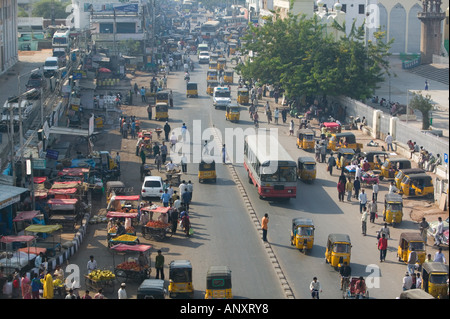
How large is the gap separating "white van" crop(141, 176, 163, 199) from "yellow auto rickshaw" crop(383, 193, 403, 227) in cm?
1056

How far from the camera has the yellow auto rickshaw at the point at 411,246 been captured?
2870cm

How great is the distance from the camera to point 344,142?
48.8 m

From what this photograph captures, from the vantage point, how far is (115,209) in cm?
3534

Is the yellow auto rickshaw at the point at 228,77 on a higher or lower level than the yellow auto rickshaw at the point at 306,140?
higher

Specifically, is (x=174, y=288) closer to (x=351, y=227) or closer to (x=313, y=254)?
(x=313, y=254)

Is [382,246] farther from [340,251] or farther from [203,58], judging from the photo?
[203,58]

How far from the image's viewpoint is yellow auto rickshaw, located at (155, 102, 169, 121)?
60156mm

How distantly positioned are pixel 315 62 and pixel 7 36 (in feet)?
103

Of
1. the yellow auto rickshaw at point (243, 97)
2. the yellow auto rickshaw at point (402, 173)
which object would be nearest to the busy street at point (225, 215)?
the yellow auto rickshaw at point (402, 173)

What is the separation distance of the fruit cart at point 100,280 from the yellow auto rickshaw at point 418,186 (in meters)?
18.0

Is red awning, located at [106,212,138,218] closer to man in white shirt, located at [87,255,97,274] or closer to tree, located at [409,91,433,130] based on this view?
man in white shirt, located at [87,255,97,274]

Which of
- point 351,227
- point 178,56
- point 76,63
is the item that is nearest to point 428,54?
point 178,56

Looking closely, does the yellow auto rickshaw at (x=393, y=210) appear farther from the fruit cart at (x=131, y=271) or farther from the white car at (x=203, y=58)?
the white car at (x=203, y=58)
